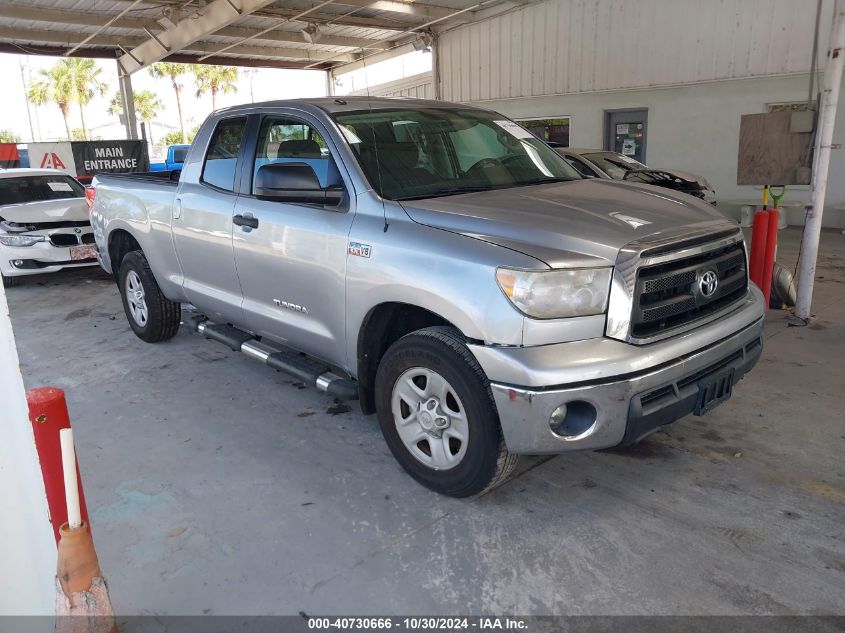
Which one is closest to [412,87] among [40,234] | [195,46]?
[195,46]

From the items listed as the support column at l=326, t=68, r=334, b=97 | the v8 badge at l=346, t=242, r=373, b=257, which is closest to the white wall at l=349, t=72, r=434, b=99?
the support column at l=326, t=68, r=334, b=97

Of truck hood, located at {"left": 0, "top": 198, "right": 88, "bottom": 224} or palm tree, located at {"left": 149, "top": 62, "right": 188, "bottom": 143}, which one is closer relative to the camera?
truck hood, located at {"left": 0, "top": 198, "right": 88, "bottom": 224}

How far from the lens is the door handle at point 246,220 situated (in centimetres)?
404

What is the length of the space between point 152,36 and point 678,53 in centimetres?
1202

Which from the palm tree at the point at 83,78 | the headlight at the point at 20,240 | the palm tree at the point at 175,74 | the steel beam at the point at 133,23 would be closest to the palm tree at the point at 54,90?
the palm tree at the point at 83,78

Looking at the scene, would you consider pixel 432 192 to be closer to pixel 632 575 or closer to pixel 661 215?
pixel 661 215

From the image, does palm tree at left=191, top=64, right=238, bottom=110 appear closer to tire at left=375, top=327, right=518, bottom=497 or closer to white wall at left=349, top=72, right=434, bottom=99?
white wall at left=349, top=72, right=434, bottom=99

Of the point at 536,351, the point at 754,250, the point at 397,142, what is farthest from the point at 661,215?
the point at 754,250

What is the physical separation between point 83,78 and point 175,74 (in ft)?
28.5

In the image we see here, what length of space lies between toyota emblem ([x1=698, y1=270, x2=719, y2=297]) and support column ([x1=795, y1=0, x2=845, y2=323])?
3.27 m

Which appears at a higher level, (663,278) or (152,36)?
(152,36)

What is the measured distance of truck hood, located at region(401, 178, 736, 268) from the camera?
2820 mm

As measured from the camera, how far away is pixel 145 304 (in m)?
5.69

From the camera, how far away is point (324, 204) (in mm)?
3611
